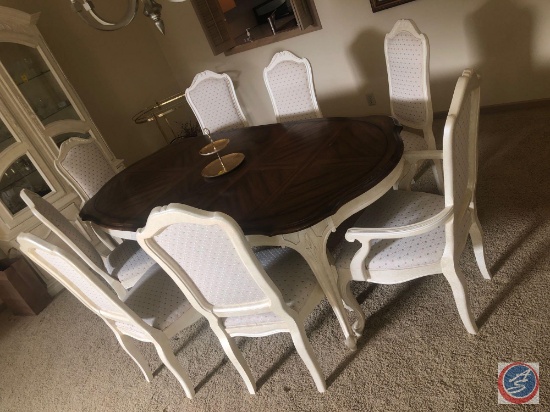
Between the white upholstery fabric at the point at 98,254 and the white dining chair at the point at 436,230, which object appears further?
the white upholstery fabric at the point at 98,254

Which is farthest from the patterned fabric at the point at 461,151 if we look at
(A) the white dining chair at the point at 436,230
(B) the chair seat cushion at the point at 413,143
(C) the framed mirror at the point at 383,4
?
(C) the framed mirror at the point at 383,4

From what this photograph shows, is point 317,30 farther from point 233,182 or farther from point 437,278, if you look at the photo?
point 437,278

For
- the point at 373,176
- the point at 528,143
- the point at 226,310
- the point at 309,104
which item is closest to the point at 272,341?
the point at 226,310

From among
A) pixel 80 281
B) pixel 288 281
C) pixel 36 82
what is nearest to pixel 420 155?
pixel 288 281

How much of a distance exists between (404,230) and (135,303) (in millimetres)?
1180

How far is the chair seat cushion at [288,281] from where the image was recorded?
5.08 feet

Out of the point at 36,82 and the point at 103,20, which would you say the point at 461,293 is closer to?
the point at 103,20

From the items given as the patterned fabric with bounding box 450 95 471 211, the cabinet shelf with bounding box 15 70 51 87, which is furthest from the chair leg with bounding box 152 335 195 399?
the cabinet shelf with bounding box 15 70 51 87

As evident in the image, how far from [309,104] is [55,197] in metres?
1.95

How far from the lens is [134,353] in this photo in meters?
1.92

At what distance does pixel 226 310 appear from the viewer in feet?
5.02

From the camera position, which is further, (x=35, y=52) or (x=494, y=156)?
(x=35, y=52)

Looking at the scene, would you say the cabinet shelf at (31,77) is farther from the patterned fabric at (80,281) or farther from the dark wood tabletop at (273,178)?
the patterned fabric at (80,281)

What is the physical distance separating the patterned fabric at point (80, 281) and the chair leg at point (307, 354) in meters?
0.67
